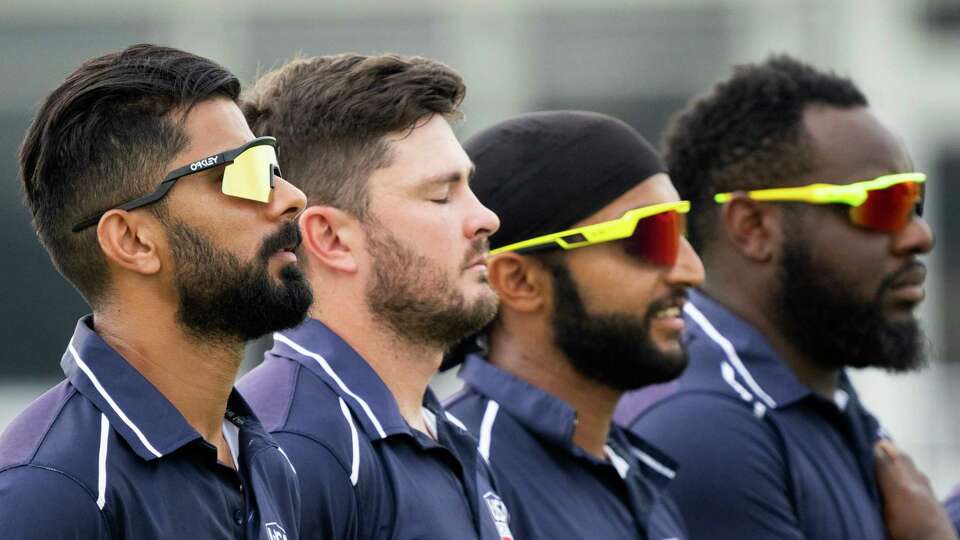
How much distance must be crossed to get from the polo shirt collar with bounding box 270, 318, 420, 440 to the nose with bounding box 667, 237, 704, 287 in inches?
43.4

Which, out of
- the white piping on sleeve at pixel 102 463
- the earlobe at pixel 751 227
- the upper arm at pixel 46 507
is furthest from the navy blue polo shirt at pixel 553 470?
the upper arm at pixel 46 507

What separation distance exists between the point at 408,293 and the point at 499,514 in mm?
551

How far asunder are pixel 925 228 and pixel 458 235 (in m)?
1.86

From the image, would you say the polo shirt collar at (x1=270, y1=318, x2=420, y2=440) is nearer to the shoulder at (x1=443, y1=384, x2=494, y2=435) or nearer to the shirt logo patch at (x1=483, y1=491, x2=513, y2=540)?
the shirt logo patch at (x1=483, y1=491, x2=513, y2=540)

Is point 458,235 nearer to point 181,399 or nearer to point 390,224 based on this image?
point 390,224

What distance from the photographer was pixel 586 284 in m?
4.58

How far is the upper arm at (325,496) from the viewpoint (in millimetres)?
3432

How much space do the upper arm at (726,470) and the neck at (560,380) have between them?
0.76ft

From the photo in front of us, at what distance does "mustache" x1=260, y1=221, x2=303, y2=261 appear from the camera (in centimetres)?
338

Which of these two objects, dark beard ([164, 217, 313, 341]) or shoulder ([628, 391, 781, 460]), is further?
shoulder ([628, 391, 781, 460])

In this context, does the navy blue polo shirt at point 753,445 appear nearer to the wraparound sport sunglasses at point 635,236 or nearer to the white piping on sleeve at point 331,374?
the wraparound sport sunglasses at point 635,236

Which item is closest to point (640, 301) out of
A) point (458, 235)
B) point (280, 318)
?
point (458, 235)

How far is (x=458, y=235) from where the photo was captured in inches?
155

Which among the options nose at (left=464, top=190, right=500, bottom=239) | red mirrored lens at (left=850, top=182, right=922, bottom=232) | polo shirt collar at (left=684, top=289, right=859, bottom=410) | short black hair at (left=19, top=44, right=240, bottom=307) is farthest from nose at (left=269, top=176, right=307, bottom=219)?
red mirrored lens at (left=850, top=182, right=922, bottom=232)
